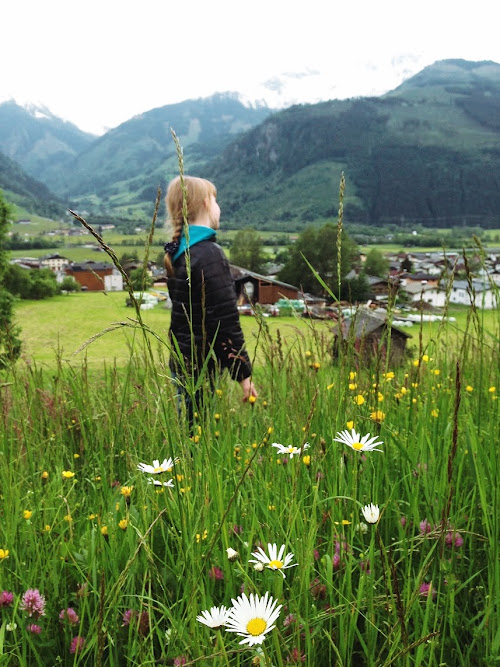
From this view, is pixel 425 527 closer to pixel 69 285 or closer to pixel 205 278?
pixel 205 278

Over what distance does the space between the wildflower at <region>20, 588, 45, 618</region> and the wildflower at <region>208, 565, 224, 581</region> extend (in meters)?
0.44

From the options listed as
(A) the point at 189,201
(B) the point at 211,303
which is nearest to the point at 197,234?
(A) the point at 189,201

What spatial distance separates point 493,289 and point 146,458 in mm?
1636

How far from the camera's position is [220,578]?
144cm

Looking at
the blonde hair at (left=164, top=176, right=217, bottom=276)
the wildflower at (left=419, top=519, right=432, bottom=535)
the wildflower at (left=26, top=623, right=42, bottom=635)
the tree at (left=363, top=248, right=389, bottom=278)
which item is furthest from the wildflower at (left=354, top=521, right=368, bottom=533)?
the tree at (left=363, top=248, right=389, bottom=278)

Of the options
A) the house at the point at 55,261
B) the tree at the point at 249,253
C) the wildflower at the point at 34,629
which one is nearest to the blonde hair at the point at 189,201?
the wildflower at the point at 34,629

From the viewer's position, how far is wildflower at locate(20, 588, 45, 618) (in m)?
1.40

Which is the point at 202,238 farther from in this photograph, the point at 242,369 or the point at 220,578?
the point at 220,578

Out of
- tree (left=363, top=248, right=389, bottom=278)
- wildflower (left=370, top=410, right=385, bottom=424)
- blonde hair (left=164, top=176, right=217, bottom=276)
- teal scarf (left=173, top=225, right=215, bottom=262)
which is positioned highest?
blonde hair (left=164, top=176, right=217, bottom=276)

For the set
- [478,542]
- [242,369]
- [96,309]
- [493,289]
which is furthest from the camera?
[96,309]

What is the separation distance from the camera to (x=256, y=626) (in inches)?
33.5

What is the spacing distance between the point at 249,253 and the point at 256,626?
94071 mm

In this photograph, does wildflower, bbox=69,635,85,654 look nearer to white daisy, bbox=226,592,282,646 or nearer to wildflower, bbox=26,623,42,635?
wildflower, bbox=26,623,42,635

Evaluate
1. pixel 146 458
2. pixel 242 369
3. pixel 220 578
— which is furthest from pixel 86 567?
pixel 242 369
